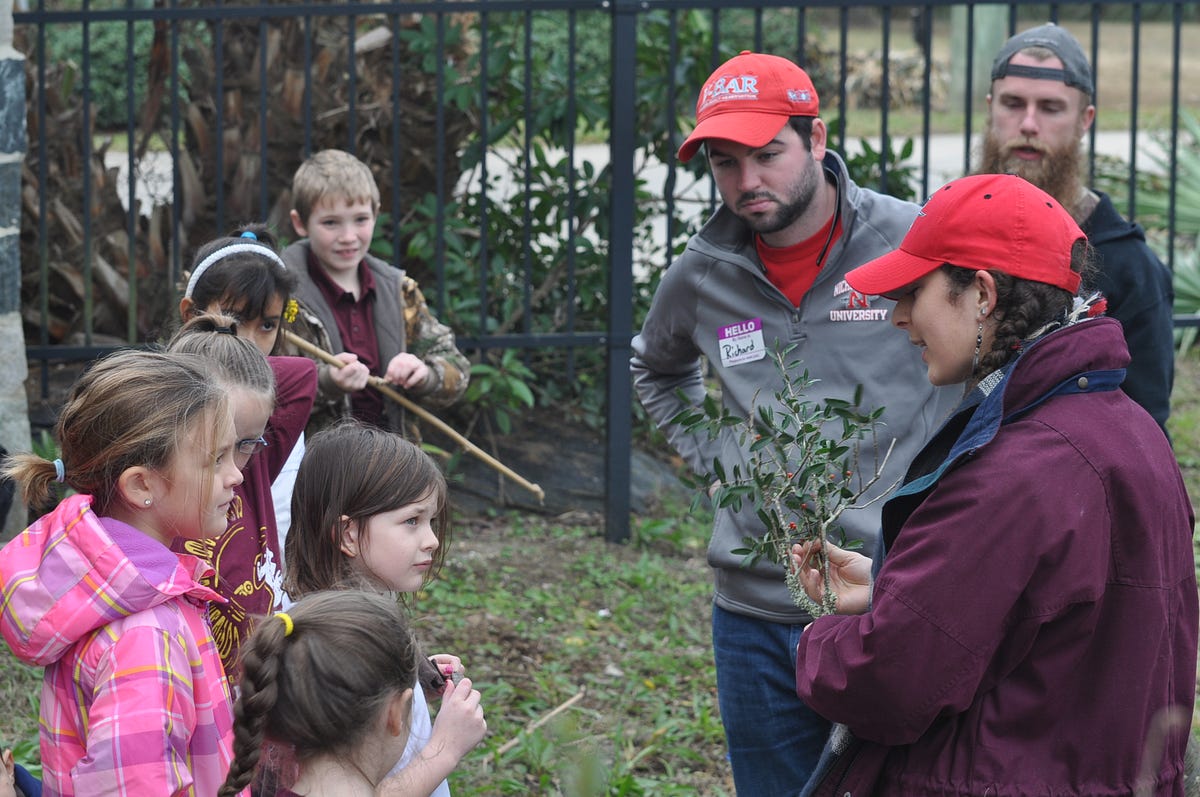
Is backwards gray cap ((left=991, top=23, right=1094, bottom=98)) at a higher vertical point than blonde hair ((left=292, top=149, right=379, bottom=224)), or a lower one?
higher

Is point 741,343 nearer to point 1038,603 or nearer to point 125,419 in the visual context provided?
point 1038,603

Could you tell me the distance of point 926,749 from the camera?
7.04 ft

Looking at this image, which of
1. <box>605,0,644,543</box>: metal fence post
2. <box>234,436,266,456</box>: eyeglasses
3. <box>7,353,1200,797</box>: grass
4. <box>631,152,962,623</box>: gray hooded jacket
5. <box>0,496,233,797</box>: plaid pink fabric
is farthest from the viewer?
<box>605,0,644,543</box>: metal fence post

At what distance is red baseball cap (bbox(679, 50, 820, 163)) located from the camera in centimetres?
312

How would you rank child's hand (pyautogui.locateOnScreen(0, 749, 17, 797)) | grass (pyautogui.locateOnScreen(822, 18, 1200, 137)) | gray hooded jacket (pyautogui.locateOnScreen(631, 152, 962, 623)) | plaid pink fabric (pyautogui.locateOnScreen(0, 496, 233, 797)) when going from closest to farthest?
plaid pink fabric (pyautogui.locateOnScreen(0, 496, 233, 797)) → child's hand (pyautogui.locateOnScreen(0, 749, 17, 797)) → gray hooded jacket (pyautogui.locateOnScreen(631, 152, 962, 623)) → grass (pyautogui.locateOnScreen(822, 18, 1200, 137))

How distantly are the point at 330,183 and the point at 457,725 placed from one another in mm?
2378

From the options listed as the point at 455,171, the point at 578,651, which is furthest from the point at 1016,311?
the point at 455,171

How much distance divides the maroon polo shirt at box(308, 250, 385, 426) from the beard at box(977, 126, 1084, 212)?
1818 mm

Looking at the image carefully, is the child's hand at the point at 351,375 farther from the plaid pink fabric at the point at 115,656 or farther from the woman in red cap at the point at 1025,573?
the woman in red cap at the point at 1025,573

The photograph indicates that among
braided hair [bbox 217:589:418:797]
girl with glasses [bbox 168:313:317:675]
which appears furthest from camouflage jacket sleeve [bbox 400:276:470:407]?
braided hair [bbox 217:589:418:797]

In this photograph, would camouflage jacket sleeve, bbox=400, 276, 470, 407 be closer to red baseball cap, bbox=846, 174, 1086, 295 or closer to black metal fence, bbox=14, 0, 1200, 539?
black metal fence, bbox=14, 0, 1200, 539

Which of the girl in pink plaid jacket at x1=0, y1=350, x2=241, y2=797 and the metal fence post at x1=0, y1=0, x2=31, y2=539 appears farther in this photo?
the metal fence post at x1=0, y1=0, x2=31, y2=539

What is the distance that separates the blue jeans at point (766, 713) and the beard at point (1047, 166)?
57.3 inches

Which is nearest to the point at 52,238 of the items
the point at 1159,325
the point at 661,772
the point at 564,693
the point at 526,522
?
the point at 526,522
